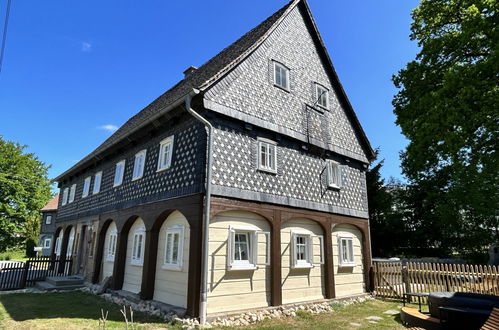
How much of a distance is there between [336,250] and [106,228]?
34.4 ft

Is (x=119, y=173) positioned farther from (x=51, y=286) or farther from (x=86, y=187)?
(x=51, y=286)

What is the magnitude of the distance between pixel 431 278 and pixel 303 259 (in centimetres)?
507

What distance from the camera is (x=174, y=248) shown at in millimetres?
9570

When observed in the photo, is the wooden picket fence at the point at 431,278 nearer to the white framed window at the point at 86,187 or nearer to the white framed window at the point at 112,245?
the white framed window at the point at 112,245

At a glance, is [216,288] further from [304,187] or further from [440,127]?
[440,127]

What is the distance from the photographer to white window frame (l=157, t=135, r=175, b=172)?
10398 millimetres

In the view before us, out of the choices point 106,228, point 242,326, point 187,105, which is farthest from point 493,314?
point 106,228

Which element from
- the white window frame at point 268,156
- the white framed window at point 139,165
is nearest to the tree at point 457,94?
the white window frame at point 268,156

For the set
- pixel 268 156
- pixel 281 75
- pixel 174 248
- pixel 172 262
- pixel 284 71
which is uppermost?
pixel 284 71

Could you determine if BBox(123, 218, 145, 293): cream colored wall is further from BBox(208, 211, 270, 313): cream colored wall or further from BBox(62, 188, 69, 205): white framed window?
BBox(62, 188, 69, 205): white framed window

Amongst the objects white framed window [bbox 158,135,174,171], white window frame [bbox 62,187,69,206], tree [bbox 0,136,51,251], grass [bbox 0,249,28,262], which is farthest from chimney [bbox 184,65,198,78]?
grass [bbox 0,249,28,262]

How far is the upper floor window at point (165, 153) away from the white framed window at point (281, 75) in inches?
180

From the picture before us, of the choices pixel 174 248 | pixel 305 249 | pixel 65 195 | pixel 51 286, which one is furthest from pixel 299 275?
pixel 65 195

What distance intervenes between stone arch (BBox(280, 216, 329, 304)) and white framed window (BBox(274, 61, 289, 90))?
514 cm
